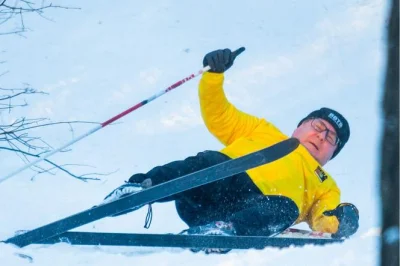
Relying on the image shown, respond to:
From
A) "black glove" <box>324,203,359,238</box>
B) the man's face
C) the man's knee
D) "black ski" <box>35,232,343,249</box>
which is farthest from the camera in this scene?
the man's face

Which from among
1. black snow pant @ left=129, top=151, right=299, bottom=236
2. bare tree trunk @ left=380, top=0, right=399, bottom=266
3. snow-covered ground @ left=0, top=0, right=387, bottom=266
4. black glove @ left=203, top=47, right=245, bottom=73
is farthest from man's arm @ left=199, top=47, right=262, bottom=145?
bare tree trunk @ left=380, top=0, right=399, bottom=266

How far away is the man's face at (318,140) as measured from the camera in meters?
3.21

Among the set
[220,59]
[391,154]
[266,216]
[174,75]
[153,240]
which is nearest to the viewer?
[153,240]

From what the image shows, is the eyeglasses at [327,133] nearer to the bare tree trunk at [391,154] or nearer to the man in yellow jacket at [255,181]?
the man in yellow jacket at [255,181]

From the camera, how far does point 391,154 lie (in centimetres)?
334

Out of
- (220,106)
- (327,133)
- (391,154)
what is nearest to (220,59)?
(220,106)

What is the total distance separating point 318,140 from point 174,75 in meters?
0.92

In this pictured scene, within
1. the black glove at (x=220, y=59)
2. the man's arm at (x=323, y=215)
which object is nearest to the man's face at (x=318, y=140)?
the man's arm at (x=323, y=215)

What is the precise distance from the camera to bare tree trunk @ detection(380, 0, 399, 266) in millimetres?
2904

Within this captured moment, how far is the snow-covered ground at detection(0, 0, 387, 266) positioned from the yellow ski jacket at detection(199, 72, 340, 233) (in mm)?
260

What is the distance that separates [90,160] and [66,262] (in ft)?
3.10

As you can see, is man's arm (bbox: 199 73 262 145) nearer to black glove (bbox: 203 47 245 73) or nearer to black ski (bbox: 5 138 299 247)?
black glove (bbox: 203 47 245 73)

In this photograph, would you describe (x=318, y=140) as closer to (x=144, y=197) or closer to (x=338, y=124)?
A: (x=338, y=124)

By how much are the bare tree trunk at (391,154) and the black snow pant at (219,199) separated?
34cm
